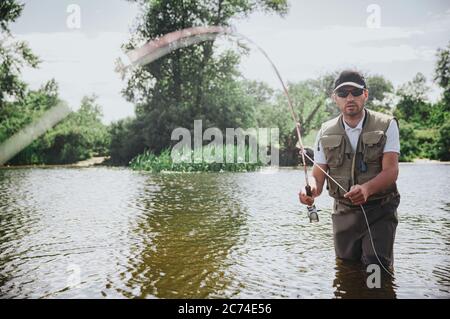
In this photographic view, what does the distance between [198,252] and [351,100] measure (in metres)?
2.47

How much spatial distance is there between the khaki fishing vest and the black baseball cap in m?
0.30

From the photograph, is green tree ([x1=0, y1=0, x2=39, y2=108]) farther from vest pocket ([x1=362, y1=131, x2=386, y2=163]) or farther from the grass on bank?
vest pocket ([x1=362, y1=131, x2=386, y2=163])

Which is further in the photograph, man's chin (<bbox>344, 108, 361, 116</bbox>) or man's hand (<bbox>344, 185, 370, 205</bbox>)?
man's chin (<bbox>344, 108, 361, 116</bbox>)

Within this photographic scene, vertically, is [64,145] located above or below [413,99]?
below

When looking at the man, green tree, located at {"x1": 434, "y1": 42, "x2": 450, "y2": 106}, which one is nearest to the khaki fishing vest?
the man

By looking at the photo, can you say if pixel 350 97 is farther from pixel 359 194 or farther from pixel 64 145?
pixel 64 145

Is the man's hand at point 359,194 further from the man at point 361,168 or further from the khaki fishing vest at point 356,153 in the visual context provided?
the khaki fishing vest at point 356,153

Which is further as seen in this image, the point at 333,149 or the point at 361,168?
the point at 333,149

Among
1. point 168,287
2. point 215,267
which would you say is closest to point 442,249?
point 215,267

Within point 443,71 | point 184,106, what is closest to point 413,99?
point 443,71

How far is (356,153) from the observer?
382 cm

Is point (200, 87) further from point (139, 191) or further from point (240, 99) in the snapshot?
point (139, 191)

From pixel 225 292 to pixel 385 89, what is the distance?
66189 mm

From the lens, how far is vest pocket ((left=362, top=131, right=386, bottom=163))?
143 inches
